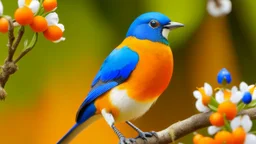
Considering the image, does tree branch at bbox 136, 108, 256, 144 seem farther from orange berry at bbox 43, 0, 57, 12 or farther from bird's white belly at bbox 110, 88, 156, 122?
orange berry at bbox 43, 0, 57, 12

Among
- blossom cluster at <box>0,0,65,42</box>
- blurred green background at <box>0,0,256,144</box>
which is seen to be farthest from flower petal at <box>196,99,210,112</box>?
blurred green background at <box>0,0,256,144</box>

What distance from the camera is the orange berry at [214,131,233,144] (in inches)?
14.7

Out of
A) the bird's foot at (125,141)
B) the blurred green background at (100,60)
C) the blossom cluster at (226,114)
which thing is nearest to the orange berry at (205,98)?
the blossom cluster at (226,114)

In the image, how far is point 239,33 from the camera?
1020mm

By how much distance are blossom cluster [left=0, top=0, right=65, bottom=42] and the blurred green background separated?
0.47 meters

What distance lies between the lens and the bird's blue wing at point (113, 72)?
49 centimetres

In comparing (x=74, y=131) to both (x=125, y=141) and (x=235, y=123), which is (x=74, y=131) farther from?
(x=235, y=123)

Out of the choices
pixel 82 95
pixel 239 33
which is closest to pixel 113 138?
pixel 82 95

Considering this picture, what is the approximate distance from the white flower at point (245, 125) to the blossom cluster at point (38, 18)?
0.43ft

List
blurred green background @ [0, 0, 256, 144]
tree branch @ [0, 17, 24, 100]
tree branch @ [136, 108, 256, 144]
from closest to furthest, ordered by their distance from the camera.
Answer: tree branch @ [0, 17, 24, 100]
tree branch @ [136, 108, 256, 144]
blurred green background @ [0, 0, 256, 144]

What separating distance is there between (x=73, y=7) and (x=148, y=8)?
142 millimetres

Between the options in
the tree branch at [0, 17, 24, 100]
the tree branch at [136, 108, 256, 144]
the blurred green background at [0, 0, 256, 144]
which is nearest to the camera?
the tree branch at [0, 17, 24, 100]

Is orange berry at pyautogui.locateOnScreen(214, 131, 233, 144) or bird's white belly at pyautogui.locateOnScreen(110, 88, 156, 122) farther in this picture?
bird's white belly at pyautogui.locateOnScreen(110, 88, 156, 122)

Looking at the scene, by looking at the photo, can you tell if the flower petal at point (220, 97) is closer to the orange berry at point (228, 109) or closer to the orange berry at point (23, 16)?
the orange berry at point (228, 109)
